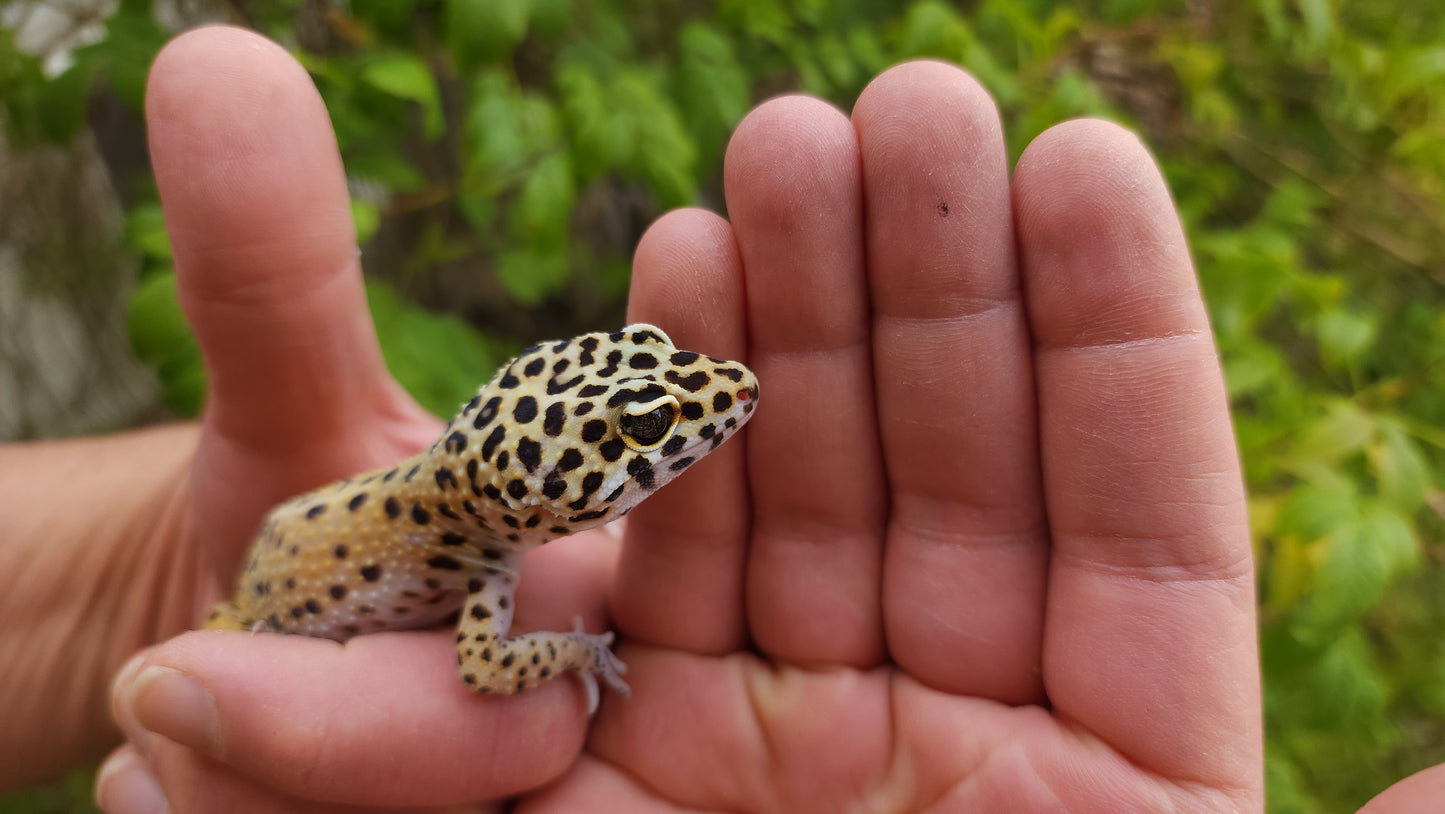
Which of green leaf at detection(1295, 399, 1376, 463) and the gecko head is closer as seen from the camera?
the gecko head

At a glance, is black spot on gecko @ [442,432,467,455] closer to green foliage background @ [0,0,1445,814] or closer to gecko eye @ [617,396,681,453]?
gecko eye @ [617,396,681,453]

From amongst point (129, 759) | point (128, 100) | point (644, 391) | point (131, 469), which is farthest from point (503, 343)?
point (644, 391)

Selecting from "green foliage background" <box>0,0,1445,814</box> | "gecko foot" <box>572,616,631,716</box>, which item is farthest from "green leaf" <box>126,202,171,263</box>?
"gecko foot" <box>572,616,631,716</box>

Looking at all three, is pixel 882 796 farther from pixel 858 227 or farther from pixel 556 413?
pixel 858 227

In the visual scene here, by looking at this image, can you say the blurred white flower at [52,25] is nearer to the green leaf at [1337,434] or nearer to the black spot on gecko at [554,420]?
the black spot on gecko at [554,420]

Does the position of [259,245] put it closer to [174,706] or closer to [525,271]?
[174,706]

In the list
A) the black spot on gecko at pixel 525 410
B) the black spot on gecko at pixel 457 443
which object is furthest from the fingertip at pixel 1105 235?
the black spot on gecko at pixel 457 443
